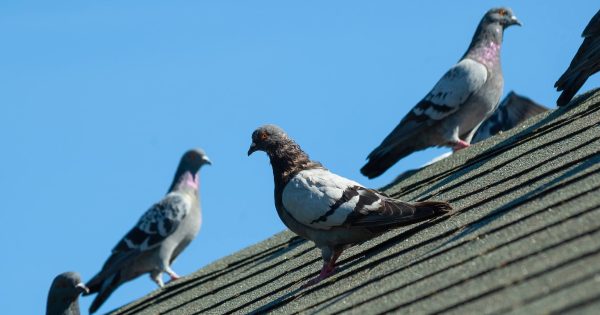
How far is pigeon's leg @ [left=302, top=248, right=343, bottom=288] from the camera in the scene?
18.4ft

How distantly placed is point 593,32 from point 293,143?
2111 millimetres

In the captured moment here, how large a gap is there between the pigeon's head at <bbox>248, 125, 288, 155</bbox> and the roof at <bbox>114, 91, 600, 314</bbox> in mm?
659

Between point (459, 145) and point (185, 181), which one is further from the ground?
point (185, 181)

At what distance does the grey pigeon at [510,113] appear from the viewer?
12352 millimetres

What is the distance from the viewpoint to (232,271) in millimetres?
7723

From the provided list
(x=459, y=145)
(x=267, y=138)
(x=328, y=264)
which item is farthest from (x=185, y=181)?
(x=328, y=264)

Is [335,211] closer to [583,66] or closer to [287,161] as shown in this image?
[287,161]

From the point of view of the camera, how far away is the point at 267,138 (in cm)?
647

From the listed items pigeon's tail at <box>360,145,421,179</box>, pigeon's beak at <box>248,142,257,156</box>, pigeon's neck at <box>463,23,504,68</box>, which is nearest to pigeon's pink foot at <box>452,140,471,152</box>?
pigeon's tail at <box>360,145,421,179</box>

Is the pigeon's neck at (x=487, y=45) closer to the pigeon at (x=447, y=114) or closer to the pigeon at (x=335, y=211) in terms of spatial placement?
the pigeon at (x=447, y=114)

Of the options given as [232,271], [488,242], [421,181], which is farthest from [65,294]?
[488,242]

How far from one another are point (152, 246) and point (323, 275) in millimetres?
6994

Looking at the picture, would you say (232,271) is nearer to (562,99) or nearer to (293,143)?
(293,143)

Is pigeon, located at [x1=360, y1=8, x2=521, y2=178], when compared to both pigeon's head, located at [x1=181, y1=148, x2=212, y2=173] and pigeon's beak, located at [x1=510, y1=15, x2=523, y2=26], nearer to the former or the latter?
pigeon's beak, located at [x1=510, y1=15, x2=523, y2=26]
